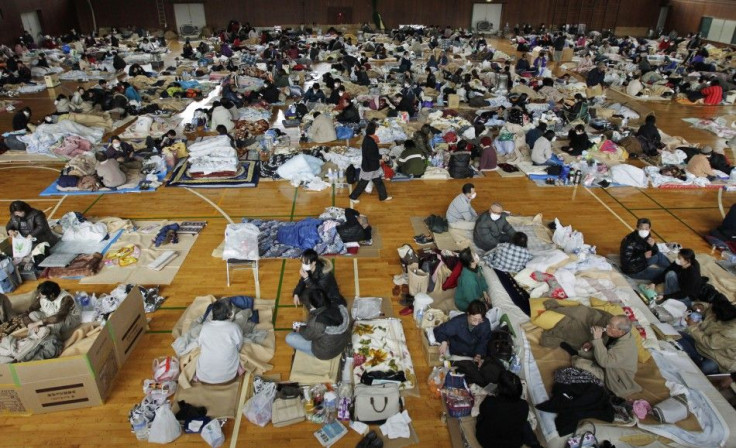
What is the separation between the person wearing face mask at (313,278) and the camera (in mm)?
8398

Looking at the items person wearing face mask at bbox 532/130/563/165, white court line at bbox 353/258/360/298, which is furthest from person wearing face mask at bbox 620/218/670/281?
person wearing face mask at bbox 532/130/563/165

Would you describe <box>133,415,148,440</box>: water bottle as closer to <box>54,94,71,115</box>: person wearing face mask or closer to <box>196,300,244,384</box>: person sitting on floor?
<box>196,300,244,384</box>: person sitting on floor

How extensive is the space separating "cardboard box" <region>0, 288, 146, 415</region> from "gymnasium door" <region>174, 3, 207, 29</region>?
3831 cm

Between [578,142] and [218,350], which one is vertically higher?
[578,142]

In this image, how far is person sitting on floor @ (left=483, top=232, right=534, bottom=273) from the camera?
966 cm

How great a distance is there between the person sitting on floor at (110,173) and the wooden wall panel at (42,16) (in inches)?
954

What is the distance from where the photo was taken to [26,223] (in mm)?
10055

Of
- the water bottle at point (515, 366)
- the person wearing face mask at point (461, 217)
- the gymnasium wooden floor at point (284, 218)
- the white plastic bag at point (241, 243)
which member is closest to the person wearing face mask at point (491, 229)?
the person wearing face mask at point (461, 217)

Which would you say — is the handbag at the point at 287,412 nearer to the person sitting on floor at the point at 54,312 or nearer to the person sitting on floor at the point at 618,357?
the person sitting on floor at the point at 54,312

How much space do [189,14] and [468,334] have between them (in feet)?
132

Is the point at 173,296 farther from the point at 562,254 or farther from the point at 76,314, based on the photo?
the point at 562,254

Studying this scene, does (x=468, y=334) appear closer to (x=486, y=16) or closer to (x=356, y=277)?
Result: (x=356, y=277)

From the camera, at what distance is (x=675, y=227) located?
12.1 metres

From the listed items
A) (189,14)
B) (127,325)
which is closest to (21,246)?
(127,325)
